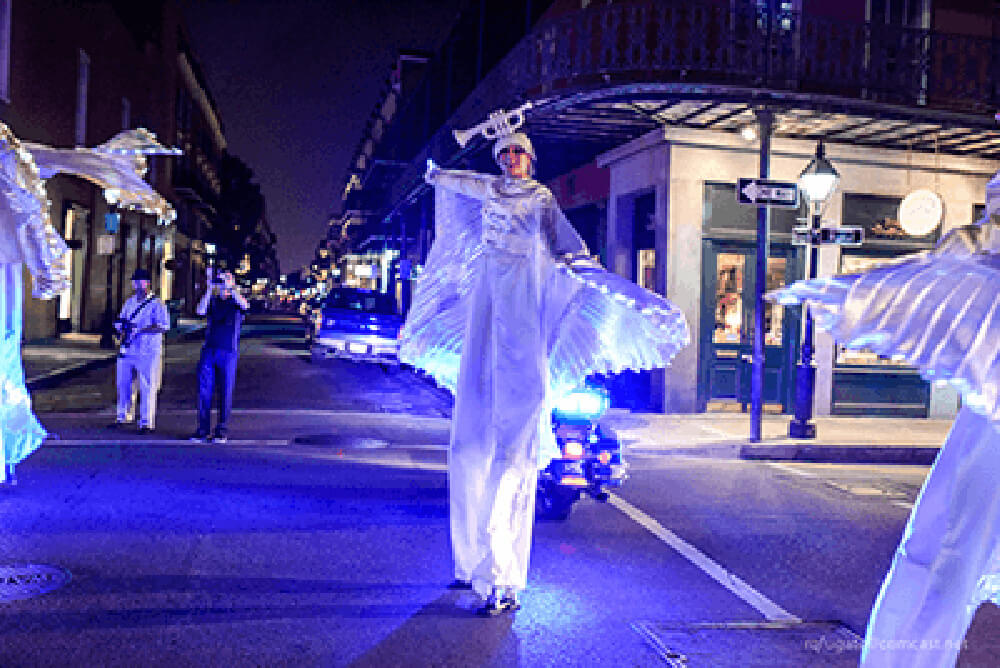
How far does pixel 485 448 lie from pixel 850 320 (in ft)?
7.91

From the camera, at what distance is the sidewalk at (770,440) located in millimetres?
11641

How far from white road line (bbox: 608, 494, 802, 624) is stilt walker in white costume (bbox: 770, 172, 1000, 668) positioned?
207cm

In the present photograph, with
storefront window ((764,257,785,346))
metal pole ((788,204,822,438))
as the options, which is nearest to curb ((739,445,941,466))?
metal pole ((788,204,822,438))

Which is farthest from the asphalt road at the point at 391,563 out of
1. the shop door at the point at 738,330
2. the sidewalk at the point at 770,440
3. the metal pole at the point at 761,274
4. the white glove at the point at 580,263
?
the shop door at the point at 738,330

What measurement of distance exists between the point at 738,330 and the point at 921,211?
3415 millimetres

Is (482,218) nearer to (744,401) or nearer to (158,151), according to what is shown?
(158,151)

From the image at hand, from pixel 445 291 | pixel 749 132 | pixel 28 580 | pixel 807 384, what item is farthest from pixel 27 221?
pixel 749 132

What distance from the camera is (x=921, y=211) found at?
14875 millimetres

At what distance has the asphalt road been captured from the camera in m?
4.34

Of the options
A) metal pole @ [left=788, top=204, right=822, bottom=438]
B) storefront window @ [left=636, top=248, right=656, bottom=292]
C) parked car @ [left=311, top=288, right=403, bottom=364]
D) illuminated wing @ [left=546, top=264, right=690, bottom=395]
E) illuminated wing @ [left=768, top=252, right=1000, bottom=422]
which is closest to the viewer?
illuminated wing @ [left=768, top=252, right=1000, bottom=422]

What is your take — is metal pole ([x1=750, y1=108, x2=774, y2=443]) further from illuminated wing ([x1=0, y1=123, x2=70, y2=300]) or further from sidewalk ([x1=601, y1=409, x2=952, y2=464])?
illuminated wing ([x1=0, y1=123, x2=70, y2=300])

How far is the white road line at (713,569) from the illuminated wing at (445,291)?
201cm

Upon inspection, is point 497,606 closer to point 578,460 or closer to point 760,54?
point 578,460

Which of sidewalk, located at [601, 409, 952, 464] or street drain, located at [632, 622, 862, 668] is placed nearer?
street drain, located at [632, 622, 862, 668]
